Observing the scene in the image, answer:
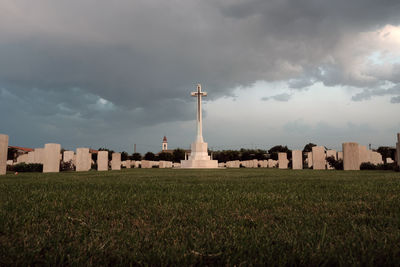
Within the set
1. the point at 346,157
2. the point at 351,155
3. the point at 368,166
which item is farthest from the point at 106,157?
the point at 368,166

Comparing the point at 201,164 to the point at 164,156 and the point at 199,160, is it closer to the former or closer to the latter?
the point at 199,160

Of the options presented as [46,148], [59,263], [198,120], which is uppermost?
[198,120]

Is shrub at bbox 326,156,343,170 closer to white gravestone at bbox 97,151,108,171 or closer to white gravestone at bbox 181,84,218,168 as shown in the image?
white gravestone at bbox 181,84,218,168

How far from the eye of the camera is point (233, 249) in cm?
181

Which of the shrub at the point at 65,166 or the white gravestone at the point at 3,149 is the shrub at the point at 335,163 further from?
the white gravestone at the point at 3,149

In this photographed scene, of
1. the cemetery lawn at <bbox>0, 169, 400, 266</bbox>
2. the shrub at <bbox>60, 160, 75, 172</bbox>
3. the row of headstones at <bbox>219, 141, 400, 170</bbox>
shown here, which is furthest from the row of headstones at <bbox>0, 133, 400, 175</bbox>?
the cemetery lawn at <bbox>0, 169, 400, 266</bbox>

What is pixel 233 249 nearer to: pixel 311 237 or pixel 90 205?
pixel 311 237

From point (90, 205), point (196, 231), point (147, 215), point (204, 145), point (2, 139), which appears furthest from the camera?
point (204, 145)

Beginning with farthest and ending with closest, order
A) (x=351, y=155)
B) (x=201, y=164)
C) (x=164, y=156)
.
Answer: (x=164, y=156), (x=201, y=164), (x=351, y=155)

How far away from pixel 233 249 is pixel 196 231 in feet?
1.45

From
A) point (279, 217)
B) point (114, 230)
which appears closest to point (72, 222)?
point (114, 230)

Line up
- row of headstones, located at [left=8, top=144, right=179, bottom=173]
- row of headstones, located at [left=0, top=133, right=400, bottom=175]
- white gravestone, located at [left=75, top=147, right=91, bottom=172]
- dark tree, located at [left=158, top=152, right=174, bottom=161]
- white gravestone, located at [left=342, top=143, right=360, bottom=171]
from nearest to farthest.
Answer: row of headstones, located at [left=0, top=133, right=400, bottom=175]
row of headstones, located at [left=8, top=144, right=179, bottom=173]
white gravestone, located at [left=342, top=143, right=360, bottom=171]
white gravestone, located at [left=75, top=147, right=91, bottom=172]
dark tree, located at [left=158, top=152, right=174, bottom=161]

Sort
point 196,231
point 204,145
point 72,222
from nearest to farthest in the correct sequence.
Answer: point 196,231 < point 72,222 < point 204,145

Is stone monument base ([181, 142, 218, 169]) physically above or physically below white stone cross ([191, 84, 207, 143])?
below
